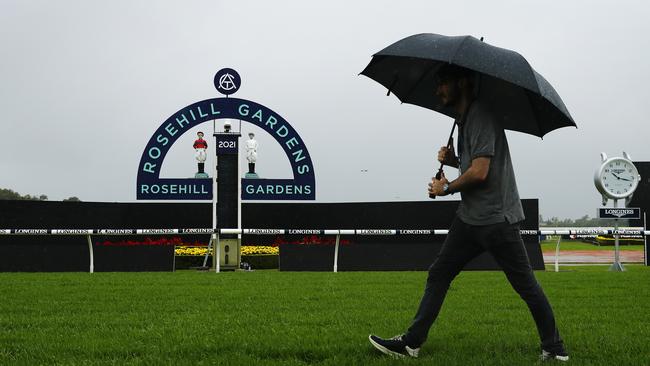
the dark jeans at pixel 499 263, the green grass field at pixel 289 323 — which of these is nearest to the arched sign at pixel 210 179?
the green grass field at pixel 289 323

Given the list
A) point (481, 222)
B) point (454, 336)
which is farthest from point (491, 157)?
point (454, 336)

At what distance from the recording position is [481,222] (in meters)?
4.43

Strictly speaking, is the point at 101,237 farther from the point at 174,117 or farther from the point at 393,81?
the point at 393,81

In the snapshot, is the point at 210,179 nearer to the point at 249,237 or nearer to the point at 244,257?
the point at 249,237

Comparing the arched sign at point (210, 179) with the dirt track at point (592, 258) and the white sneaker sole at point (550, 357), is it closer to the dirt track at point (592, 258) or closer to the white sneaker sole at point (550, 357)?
the dirt track at point (592, 258)

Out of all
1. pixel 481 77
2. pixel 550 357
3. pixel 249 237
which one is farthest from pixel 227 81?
pixel 550 357

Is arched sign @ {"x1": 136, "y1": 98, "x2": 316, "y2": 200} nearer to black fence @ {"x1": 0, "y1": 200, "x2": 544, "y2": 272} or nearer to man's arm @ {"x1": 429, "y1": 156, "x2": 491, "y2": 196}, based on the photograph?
black fence @ {"x1": 0, "y1": 200, "x2": 544, "y2": 272}

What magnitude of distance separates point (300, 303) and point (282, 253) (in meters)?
7.18

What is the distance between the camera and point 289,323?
619 cm

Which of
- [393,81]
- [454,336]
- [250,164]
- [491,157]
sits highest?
[250,164]

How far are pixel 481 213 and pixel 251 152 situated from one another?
16.2 meters

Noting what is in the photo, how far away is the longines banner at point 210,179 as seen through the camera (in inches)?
735

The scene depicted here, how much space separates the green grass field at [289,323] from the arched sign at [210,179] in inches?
330

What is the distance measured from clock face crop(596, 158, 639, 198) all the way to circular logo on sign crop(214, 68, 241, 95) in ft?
33.5
